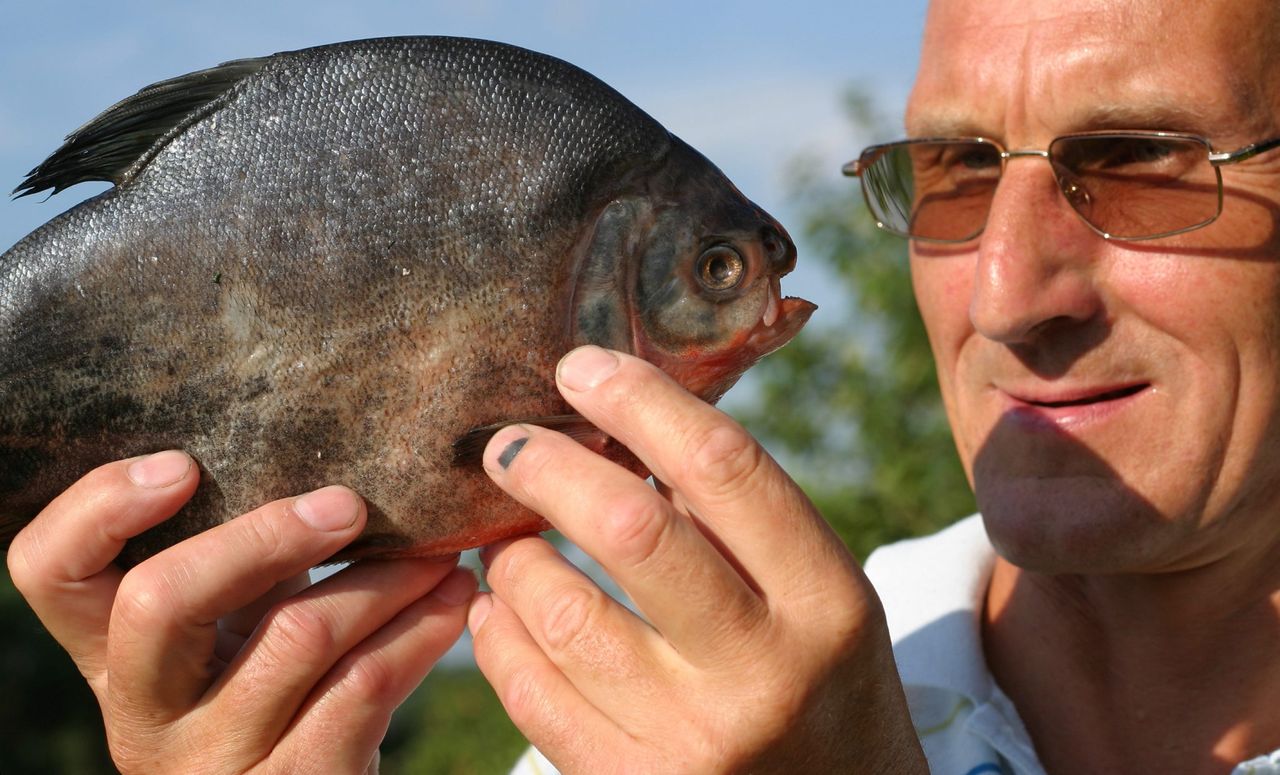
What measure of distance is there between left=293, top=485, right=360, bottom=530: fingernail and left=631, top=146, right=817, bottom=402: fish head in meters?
0.59

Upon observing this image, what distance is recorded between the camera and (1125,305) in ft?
9.12

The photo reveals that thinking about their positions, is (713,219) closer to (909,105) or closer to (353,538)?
(353,538)

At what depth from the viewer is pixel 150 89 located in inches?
89.3

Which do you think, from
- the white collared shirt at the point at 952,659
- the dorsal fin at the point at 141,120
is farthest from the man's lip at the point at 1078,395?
the dorsal fin at the point at 141,120

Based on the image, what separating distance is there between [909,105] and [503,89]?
146cm

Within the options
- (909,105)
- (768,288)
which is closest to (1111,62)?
(909,105)

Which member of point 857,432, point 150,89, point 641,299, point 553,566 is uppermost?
point 150,89

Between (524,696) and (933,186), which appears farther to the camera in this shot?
(933,186)

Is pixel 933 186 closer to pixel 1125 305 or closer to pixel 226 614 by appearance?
pixel 1125 305

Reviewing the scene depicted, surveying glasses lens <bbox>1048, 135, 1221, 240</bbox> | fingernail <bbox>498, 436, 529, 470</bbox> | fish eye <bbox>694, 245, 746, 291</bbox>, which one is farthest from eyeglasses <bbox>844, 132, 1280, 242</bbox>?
fingernail <bbox>498, 436, 529, 470</bbox>

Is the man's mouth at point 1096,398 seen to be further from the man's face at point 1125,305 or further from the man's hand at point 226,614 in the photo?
the man's hand at point 226,614

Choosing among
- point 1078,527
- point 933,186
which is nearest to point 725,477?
point 1078,527

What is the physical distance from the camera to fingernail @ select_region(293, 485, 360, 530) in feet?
7.02

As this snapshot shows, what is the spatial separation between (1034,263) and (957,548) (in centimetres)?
126
